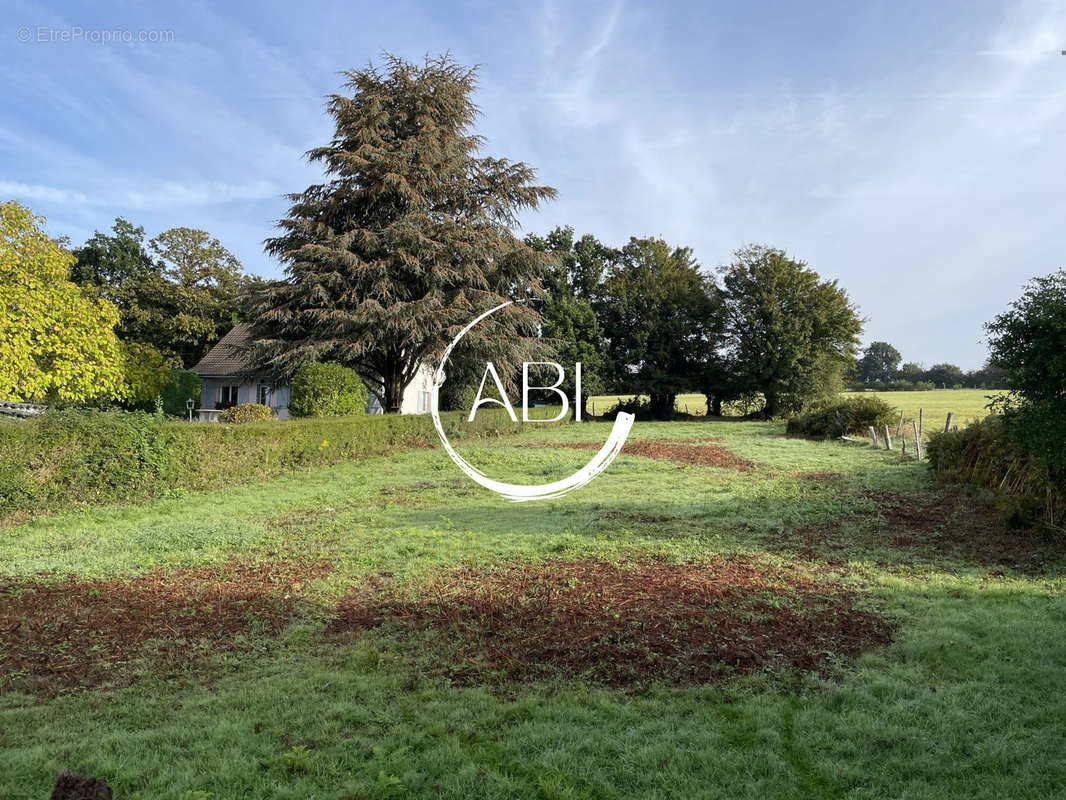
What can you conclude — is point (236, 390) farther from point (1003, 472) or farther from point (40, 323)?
point (1003, 472)

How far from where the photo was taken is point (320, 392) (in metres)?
20.0

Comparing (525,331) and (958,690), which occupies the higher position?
(525,331)

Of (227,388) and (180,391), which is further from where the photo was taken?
(180,391)

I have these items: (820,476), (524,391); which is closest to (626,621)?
(524,391)

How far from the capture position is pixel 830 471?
602 inches

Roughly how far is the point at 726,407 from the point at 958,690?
42.9m

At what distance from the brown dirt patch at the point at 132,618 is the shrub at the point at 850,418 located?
2349cm

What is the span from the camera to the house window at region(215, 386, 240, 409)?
33438 millimetres

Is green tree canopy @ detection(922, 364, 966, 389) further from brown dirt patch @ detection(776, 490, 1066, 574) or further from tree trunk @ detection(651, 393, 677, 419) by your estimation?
brown dirt patch @ detection(776, 490, 1066, 574)

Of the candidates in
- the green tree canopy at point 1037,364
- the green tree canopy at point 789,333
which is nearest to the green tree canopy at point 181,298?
the green tree canopy at point 789,333

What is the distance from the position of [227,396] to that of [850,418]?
3034 centimetres

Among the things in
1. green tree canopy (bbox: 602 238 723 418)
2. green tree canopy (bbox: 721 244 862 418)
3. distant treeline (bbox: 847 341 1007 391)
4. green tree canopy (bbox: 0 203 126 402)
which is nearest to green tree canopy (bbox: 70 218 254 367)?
green tree canopy (bbox: 0 203 126 402)

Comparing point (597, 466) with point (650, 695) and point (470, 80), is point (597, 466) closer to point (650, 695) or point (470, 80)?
point (650, 695)

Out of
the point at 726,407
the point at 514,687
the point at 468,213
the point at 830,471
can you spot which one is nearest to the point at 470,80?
the point at 468,213
